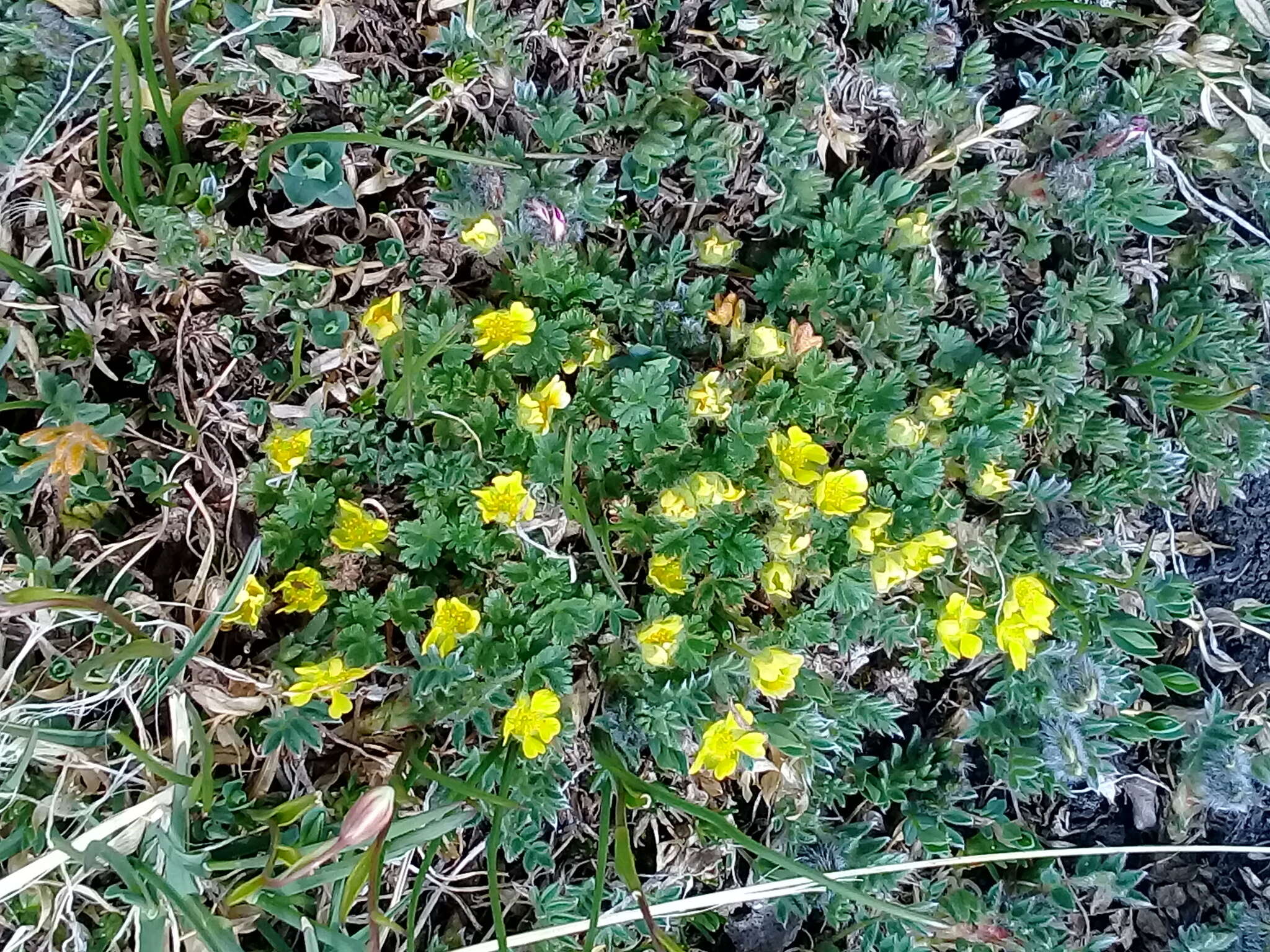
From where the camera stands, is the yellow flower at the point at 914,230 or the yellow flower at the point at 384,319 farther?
the yellow flower at the point at 914,230

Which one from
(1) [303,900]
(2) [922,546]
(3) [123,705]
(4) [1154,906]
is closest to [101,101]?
(3) [123,705]

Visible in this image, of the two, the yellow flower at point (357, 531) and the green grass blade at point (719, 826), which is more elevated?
the yellow flower at point (357, 531)

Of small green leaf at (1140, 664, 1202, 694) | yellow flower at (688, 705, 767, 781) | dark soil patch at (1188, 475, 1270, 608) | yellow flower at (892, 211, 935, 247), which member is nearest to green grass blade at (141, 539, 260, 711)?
yellow flower at (688, 705, 767, 781)

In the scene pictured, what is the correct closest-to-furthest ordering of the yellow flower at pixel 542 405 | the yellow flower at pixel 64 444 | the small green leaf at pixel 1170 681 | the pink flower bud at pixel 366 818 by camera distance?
the pink flower bud at pixel 366 818, the yellow flower at pixel 64 444, the yellow flower at pixel 542 405, the small green leaf at pixel 1170 681

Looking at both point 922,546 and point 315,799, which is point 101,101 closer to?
point 315,799

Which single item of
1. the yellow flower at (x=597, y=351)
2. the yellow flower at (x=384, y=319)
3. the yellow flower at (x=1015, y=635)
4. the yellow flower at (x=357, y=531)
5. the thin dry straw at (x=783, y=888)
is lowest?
the thin dry straw at (x=783, y=888)

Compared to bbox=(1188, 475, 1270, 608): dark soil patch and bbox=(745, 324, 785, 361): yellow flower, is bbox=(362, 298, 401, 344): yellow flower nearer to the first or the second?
bbox=(745, 324, 785, 361): yellow flower

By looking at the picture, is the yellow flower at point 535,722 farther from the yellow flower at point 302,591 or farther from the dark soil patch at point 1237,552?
the dark soil patch at point 1237,552

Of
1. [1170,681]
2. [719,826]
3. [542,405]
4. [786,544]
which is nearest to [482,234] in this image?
[542,405]

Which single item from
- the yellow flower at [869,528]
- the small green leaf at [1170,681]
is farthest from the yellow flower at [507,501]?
the small green leaf at [1170,681]
